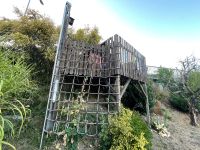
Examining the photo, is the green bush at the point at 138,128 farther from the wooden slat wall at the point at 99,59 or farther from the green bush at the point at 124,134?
the wooden slat wall at the point at 99,59

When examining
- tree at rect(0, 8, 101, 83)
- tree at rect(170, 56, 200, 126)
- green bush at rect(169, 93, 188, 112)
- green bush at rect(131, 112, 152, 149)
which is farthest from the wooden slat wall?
green bush at rect(169, 93, 188, 112)

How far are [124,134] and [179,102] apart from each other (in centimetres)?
884

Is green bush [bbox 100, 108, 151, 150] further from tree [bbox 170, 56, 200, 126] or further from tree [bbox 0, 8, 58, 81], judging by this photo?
tree [bbox 170, 56, 200, 126]

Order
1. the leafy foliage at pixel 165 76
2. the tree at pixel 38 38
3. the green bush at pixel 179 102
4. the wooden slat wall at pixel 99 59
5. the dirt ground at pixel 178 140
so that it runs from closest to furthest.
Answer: the dirt ground at pixel 178 140 → the wooden slat wall at pixel 99 59 → the tree at pixel 38 38 → the green bush at pixel 179 102 → the leafy foliage at pixel 165 76

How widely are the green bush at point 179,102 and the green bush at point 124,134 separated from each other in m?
7.85

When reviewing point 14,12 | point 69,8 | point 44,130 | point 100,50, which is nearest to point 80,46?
point 100,50

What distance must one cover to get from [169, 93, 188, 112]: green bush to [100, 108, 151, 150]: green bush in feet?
25.8

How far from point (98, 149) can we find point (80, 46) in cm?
368

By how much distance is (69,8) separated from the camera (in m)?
8.29

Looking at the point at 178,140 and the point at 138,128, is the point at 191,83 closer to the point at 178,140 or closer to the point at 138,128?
the point at 178,140

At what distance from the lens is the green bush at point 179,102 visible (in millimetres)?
13637

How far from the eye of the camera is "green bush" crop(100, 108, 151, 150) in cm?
593

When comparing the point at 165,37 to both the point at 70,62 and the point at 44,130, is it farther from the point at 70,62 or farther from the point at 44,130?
the point at 44,130

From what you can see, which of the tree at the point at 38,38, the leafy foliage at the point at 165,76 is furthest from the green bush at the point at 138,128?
the leafy foliage at the point at 165,76
